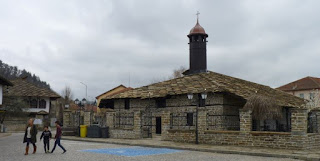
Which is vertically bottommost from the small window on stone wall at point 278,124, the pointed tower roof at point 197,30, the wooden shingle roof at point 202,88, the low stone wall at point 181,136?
the low stone wall at point 181,136

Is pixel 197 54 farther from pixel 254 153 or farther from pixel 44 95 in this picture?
pixel 44 95

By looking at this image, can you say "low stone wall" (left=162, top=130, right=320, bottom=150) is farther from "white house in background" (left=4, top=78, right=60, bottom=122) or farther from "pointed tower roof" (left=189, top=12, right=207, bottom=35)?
"white house in background" (left=4, top=78, right=60, bottom=122)

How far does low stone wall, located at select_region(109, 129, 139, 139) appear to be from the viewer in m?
23.6

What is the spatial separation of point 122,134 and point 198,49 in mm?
12406

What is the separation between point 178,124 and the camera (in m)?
26.0

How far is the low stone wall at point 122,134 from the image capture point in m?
23.6

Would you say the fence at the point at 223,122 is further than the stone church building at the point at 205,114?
Yes

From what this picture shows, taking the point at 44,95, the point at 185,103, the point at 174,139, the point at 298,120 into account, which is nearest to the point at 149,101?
the point at 185,103

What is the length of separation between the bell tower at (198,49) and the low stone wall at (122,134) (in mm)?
11260

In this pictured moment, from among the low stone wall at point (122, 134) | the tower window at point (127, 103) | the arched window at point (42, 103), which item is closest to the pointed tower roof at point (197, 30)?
the tower window at point (127, 103)

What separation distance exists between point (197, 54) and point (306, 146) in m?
17.9

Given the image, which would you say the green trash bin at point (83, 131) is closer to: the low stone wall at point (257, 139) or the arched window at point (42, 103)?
the low stone wall at point (257, 139)

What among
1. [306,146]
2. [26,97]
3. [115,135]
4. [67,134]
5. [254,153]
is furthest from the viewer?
[26,97]

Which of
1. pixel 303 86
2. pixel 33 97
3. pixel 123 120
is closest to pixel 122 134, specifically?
pixel 123 120
